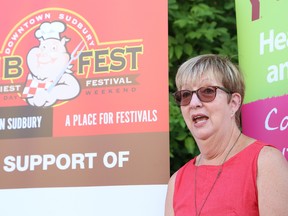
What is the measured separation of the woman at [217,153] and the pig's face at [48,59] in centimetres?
66

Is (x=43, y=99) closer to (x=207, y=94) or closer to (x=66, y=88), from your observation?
(x=66, y=88)

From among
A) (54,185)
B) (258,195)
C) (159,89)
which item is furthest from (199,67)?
(54,185)

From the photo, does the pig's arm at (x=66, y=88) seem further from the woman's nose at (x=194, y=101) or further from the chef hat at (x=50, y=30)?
the woman's nose at (x=194, y=101)

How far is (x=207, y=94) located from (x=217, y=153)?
222 millimetres

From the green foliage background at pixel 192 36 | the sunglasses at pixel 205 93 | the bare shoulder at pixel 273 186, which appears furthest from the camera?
the green foliage background at pixel 192 36

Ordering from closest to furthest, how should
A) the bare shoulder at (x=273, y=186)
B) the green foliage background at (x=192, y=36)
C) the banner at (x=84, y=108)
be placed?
the bare shoulder at (x=273, y=186)
the banner at (x=84, y=108)
the green foliage background at (x=192, y=36)

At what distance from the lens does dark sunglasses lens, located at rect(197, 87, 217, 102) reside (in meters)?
2.05

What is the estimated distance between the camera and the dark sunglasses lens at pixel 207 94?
205 centimetres

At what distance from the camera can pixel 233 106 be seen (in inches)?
82.6

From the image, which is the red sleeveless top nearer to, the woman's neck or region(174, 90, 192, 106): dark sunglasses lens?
the woman's neck

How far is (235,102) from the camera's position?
6.88 feet

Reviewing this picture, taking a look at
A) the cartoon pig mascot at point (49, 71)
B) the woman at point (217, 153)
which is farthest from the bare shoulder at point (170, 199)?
the cartoon pig mascot at point (49, 71)

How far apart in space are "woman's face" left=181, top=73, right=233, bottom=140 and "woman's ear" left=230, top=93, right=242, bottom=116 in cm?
1

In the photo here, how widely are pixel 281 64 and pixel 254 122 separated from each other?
261mm
